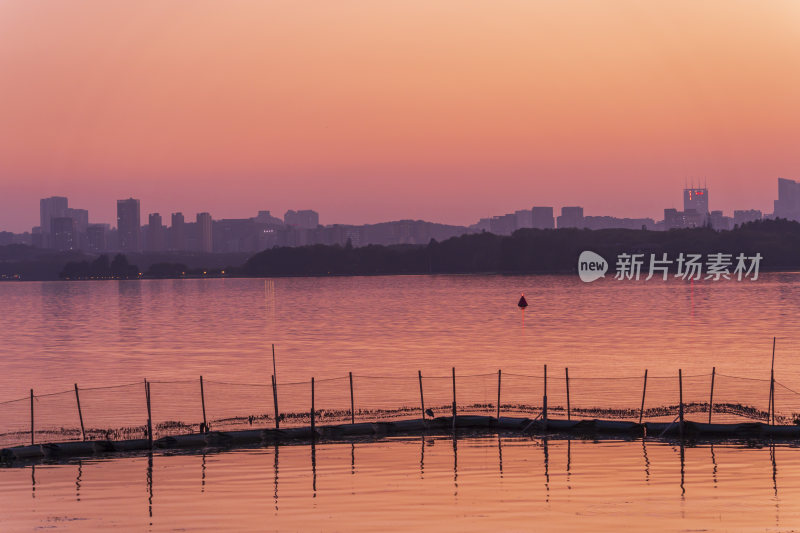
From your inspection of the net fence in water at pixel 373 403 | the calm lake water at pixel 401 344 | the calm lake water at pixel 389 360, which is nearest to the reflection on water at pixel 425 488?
the net fence in water at pixel 373 403

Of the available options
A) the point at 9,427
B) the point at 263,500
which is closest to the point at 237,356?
the point at 9,427

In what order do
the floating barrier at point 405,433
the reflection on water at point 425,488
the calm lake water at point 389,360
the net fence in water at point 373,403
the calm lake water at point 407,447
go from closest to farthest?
the reflection on water at point 425,488 < the calm lake water at point 407,447 < the floating barrier at point 405,433 < the net fence in water at point 373,403 < the calm lake water at point 389,360

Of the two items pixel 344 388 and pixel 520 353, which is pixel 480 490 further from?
pixel 520 353

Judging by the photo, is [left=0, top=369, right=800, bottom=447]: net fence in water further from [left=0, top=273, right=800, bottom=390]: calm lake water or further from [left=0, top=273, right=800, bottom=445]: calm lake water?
[left=0, top=273, right=800, bottom=390]: calm lake water

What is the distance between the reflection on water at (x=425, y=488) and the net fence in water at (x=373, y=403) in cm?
666

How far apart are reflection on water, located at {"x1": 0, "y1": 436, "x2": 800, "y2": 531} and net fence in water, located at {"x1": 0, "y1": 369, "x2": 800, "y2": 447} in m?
6.66

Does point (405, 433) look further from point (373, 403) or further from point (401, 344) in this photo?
point (401, 344)

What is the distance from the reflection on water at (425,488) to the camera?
96.3 ft

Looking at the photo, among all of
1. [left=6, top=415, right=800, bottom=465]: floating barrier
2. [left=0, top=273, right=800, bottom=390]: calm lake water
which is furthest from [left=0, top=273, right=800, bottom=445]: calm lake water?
[left=6, top=415, right=800, bottom=465]: floating barrier

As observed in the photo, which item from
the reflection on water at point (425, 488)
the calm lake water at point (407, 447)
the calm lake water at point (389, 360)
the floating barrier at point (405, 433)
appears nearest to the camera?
the reflection on water at point (425, 488)

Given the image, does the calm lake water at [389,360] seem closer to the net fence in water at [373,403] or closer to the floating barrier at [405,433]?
the net fence in water at [373,403]

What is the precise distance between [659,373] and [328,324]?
87273mm

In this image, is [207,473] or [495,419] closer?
[207,473]

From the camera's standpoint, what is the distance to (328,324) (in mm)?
162875
